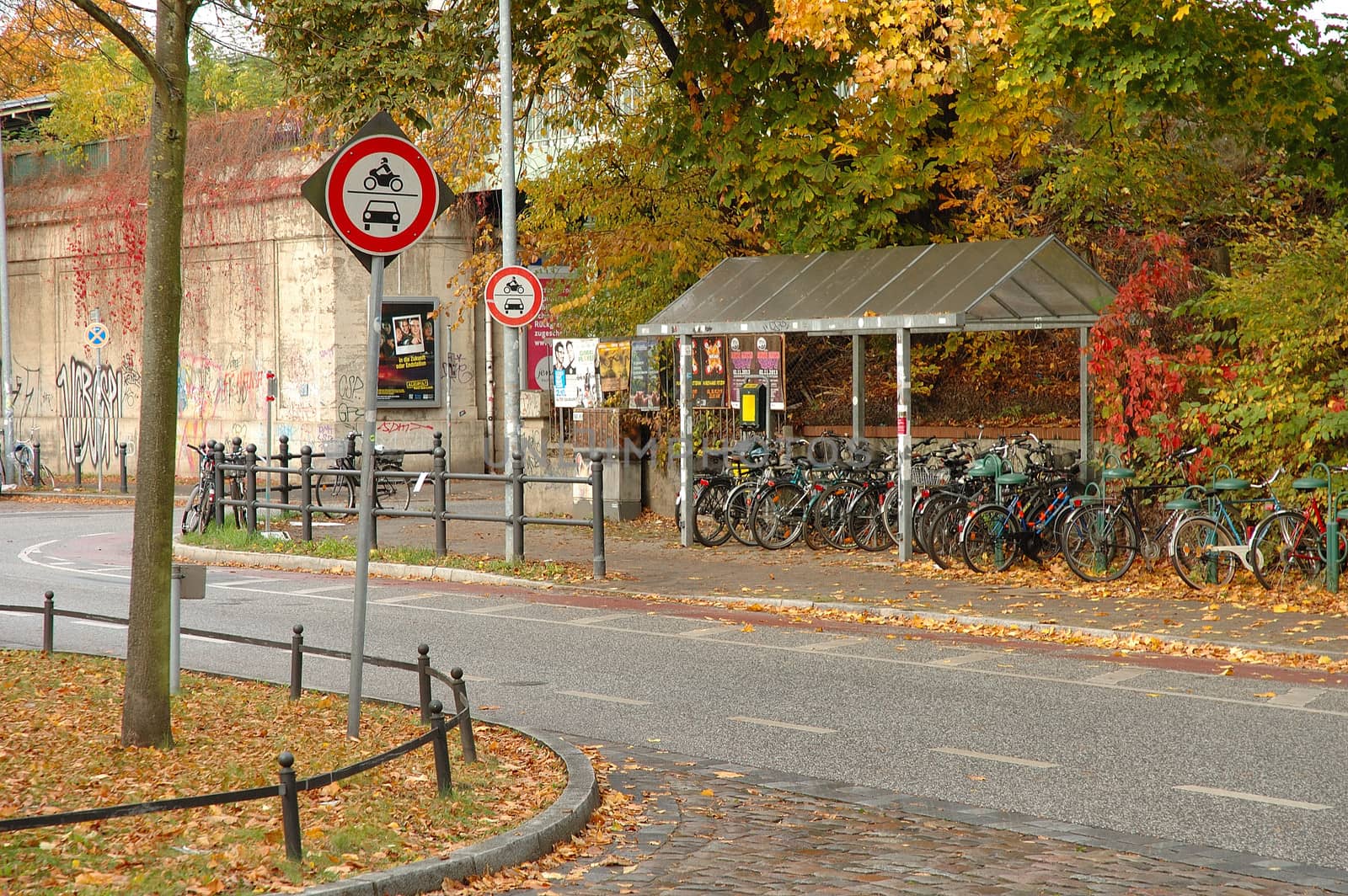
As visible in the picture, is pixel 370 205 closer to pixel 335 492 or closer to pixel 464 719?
pixel 464 719

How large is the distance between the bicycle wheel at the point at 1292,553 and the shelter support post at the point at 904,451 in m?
4.17

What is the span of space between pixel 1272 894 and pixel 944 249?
40.9ft

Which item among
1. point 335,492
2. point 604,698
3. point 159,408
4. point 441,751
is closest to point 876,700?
point 604,698

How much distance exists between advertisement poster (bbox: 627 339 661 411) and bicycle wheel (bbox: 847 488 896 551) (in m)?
4.89

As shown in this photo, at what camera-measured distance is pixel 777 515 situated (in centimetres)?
1833

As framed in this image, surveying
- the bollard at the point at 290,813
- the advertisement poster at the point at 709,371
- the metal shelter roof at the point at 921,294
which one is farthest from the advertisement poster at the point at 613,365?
the bollard at the point at 290,813

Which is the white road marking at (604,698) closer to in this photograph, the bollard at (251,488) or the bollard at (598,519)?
the bollard at (598,519)

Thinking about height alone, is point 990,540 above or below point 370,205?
below

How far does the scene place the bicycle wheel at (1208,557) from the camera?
13570 mm

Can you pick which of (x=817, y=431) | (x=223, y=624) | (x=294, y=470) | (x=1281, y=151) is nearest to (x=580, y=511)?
(x=817, y=431)

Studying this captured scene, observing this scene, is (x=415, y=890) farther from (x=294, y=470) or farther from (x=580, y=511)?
(x=580, y=511)

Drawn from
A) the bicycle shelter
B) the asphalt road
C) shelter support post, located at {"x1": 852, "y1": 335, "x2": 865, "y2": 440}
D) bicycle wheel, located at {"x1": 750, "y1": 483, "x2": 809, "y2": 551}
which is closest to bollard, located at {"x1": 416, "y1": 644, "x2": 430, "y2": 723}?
the asphalt road

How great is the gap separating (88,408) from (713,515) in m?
22.9

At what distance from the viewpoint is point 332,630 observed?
40.8 feet
